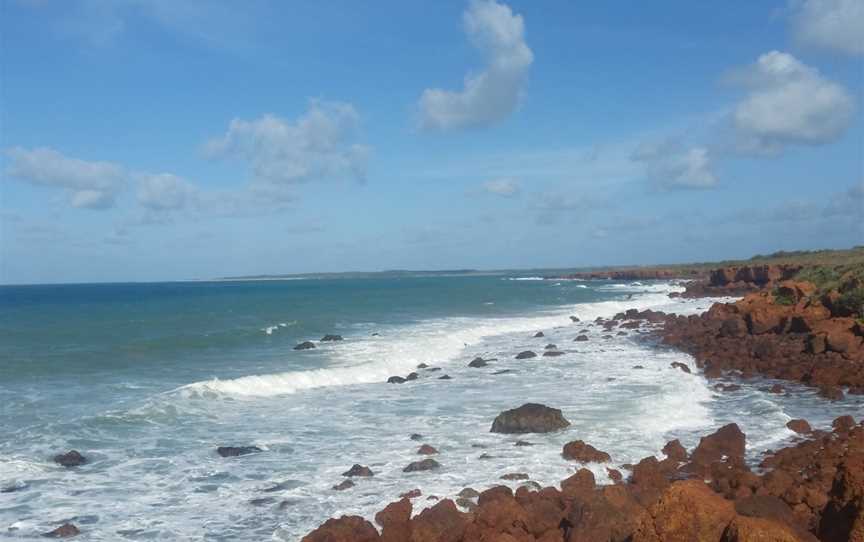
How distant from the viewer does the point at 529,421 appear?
51.9ft

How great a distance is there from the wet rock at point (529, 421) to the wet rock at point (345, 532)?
6452mm

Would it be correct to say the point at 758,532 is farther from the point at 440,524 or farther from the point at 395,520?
the point at 395,520

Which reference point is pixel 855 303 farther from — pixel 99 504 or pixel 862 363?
pixel 99 504

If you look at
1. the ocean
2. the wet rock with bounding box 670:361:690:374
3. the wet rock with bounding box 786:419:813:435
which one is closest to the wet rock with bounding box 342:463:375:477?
the ocean

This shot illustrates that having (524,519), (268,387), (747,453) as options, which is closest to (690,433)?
(747,453)

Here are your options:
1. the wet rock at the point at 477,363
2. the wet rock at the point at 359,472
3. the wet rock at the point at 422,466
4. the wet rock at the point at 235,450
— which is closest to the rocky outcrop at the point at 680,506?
the wet rock at the point at 422,466

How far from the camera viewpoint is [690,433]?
15508 millimetres

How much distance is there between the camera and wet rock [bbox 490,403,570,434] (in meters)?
15.8

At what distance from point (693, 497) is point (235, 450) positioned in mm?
10590

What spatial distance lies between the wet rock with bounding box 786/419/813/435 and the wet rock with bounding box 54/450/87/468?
49.5 ft

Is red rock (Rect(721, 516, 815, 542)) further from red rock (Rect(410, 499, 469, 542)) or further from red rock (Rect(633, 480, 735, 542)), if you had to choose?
red rock (Rect(410, 499, 469, 542))

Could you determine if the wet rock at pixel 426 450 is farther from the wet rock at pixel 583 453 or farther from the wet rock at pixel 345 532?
the wet rock at pixel 345 532

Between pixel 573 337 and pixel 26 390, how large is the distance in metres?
24.6

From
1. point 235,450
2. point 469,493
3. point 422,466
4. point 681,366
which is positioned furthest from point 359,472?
point 681,366
